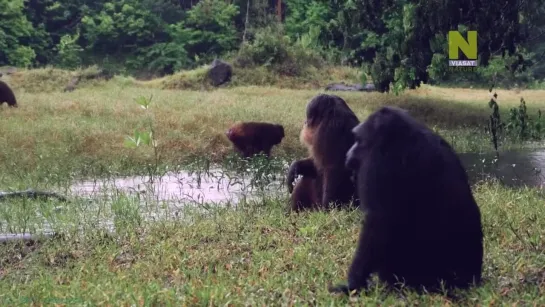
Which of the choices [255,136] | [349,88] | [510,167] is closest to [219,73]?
[349,88]

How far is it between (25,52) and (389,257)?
32.7 metres

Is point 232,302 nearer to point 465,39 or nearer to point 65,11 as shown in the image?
point 465,39

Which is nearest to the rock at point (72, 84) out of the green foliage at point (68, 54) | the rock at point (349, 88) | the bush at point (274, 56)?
the bush at point (274, 56)

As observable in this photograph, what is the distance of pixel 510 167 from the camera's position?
11.0 meters

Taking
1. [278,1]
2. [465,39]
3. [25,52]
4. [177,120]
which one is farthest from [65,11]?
[465,39]

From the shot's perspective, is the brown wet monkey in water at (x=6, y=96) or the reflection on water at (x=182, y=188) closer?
the reflection on water at (x=182, y=188)

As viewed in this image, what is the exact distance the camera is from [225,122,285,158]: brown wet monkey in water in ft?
35.3

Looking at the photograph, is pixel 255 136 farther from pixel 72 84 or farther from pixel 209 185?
pixel 72 84

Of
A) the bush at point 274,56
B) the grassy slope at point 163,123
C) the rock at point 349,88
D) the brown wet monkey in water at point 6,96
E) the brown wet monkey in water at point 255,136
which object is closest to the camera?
the brown wet monkey in water at point 255,136

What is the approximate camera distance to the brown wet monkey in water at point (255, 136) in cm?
1077

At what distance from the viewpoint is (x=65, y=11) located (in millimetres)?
38281

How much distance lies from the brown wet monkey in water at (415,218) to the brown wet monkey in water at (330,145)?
7.97 ft

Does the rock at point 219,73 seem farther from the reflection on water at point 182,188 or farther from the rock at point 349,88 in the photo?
the reflection on water at point 182,188

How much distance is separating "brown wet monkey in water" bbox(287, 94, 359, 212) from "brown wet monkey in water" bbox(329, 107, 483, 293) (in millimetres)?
2428
